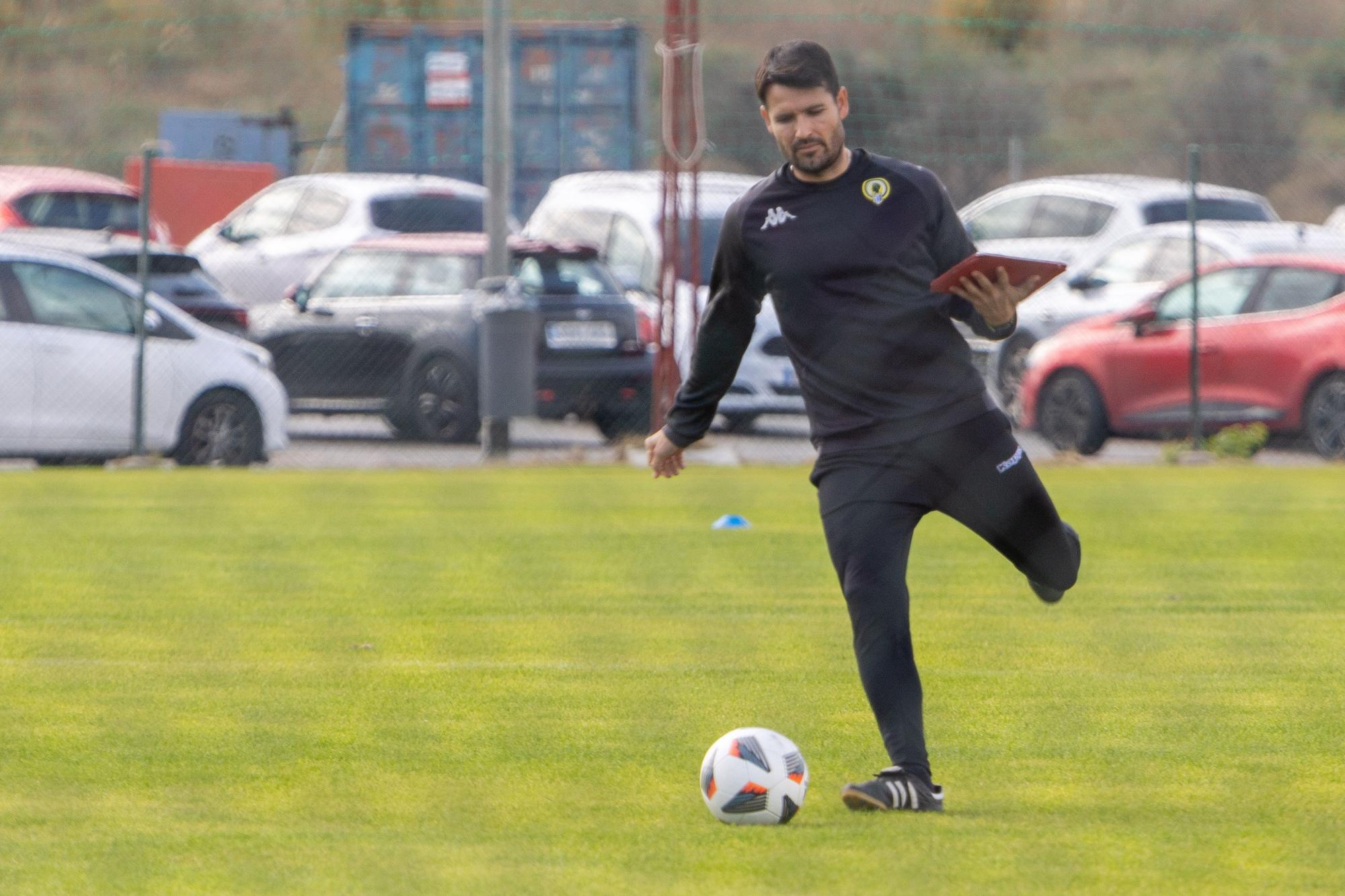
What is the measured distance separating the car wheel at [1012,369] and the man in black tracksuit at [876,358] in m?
12.7

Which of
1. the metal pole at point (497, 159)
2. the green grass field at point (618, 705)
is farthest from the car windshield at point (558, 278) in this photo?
the green grass field at point (618, 705)

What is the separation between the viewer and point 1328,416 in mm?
15172

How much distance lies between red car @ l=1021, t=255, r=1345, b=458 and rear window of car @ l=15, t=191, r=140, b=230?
8443 mm

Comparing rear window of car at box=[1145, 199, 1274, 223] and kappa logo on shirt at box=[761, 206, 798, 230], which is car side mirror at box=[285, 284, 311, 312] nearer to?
rear window of car at box=[1145, 199, 1274, 223]

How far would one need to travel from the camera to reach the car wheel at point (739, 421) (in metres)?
17.2

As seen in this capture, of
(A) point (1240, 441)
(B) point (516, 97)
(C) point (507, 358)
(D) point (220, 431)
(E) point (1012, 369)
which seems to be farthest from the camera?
(B) point (516, 97)

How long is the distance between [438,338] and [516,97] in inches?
267

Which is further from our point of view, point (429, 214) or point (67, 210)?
point (429, 214)

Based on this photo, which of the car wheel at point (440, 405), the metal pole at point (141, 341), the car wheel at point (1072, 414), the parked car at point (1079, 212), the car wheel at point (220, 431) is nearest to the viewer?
the metal pole at point (141, 341)

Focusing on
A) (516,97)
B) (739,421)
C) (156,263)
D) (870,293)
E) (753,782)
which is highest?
(516,97)

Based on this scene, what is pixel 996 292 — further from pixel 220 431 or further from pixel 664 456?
pixel 220 431

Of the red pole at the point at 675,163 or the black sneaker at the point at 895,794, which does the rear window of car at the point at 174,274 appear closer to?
the red pole at the point at 675,163

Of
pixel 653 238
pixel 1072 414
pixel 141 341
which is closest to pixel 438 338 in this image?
pixel 141 341

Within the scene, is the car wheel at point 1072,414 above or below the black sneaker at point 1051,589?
below
